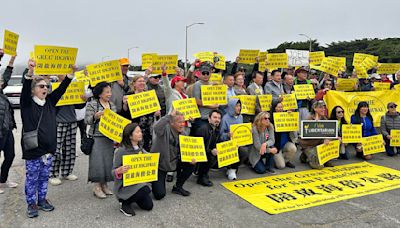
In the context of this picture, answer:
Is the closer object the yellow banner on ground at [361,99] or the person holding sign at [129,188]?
the person holding sign at [129,188]

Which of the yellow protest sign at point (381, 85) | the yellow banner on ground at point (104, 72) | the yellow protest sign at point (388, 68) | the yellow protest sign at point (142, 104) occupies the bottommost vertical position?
the yellow protest sign at point (142, 104)

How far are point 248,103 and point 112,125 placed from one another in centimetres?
306

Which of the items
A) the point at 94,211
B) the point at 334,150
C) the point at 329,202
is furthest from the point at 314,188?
the point at 94,211

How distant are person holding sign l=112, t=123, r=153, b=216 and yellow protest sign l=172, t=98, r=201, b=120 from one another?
112cm

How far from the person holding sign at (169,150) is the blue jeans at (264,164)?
157 centimetres

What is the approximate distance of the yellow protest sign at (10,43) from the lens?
438cm

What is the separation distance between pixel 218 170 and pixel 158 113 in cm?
161

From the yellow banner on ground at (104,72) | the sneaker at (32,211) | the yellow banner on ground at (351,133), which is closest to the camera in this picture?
the sneaker at (32,211)

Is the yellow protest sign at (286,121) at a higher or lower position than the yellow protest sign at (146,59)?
lower

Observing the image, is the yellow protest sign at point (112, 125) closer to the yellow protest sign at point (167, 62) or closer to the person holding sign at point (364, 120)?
the yellow protest sign at point (167, 62)

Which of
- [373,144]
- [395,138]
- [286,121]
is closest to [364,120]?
[373,144]

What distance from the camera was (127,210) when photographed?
4.22m

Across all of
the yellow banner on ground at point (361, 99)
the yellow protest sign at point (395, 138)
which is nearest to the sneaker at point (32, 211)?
the yellow banner on ground at point (361, 99)

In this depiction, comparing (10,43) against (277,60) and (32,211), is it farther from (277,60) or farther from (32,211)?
(277,60)
